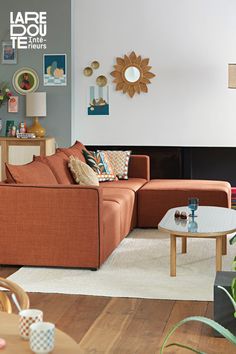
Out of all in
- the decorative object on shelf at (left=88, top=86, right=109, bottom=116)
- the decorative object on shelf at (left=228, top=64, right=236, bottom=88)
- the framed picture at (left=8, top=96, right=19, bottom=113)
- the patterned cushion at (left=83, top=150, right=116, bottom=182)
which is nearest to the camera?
the patterned cushion at (left=83, top=150, right=116, bottom=182)

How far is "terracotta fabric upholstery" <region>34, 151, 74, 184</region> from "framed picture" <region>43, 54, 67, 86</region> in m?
2.46

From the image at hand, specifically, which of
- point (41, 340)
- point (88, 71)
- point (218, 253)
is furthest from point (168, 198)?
point (41, 340)

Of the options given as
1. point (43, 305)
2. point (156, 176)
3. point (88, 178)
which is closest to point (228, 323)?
point (43, 305)

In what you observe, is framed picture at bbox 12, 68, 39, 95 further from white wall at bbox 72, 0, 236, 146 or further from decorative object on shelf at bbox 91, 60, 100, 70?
decorative object on shelf at bbox 91, 60, 100, 70

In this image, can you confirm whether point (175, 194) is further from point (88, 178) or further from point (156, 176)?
point (156, 176)

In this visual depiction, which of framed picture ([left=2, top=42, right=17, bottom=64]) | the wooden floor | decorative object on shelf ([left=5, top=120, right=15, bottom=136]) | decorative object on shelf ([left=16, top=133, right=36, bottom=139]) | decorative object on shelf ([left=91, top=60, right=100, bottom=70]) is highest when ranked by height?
framed picture ([left=2, top=42, right=17, bottom=64])

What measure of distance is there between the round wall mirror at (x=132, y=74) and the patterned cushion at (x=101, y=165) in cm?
161

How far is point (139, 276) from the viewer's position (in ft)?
17.9

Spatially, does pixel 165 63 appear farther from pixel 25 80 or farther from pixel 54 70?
pixel 25 80

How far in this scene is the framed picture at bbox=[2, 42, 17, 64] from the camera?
9414mm

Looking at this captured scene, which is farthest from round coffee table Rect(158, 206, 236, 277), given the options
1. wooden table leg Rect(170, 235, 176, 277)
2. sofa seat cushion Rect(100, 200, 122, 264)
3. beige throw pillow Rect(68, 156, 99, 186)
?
beige throw pillow Rect(68, 156, 99, 186)

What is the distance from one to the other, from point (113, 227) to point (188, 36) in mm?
3849

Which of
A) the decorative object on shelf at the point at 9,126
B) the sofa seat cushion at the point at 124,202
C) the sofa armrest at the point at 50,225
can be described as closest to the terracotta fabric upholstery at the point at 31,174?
the sofa armrest at the point at 50,225

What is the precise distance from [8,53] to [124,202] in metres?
3.54
